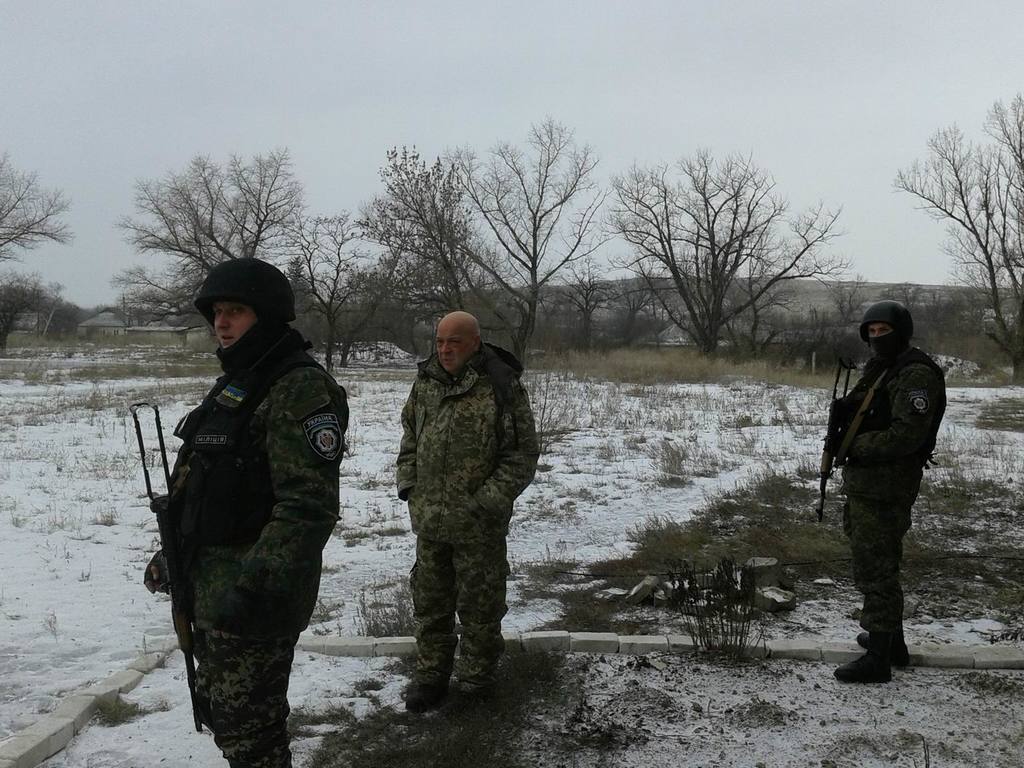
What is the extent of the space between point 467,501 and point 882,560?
2.16 metres

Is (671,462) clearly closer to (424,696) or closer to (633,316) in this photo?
(424,696)

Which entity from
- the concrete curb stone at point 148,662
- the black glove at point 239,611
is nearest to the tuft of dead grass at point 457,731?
the concrete curb stone at point 148,662

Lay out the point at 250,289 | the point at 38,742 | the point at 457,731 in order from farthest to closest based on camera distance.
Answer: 1. the point at 457,731
2. the point at 38,742
3. the point at 250,289

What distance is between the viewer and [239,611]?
2047 mm

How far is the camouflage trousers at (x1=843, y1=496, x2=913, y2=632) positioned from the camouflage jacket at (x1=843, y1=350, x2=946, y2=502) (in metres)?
0.09

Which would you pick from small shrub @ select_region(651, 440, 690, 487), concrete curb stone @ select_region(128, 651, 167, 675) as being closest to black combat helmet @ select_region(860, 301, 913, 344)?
concrete curb stone @ select_region(128, 651, 167, 675)

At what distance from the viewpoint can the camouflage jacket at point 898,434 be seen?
363 centimetres

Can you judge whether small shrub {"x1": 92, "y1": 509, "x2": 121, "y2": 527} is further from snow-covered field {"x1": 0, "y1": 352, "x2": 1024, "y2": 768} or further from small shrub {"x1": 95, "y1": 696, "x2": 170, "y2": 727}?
small shrub {"x1": 95, "y1": 696, "x2": 170, "y2": 727}

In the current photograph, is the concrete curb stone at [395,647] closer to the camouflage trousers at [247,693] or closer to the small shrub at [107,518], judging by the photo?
the camouflage trousers at [247,693]

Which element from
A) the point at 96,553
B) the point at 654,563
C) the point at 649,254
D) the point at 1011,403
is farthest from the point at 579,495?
the point at 649,254

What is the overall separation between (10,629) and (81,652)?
25.6 inches

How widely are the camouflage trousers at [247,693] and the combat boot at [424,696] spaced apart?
4.19 ft

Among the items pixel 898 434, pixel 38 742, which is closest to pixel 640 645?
pixel 898 434

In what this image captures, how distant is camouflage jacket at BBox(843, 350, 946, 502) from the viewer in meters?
3.63
